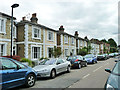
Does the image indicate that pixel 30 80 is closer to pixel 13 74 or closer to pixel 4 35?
pixel 13 74

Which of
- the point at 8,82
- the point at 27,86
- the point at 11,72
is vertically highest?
the point at 11,72

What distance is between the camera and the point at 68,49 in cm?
A: 2769

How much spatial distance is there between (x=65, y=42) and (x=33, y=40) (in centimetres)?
1061

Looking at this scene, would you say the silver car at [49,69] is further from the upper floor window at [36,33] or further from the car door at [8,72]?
the upper floor window at [36,33]

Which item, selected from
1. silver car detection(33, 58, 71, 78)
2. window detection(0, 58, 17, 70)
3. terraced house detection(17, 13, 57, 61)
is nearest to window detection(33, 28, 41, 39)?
terraced house detection(17, 13, 57, 61)

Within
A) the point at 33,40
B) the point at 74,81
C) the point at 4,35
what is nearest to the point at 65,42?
the point at 33,40

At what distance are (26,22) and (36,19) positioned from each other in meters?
2.92

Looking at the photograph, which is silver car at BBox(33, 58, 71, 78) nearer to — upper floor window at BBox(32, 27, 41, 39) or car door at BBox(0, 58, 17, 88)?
car door at BBox(0, 58, 17, 88)

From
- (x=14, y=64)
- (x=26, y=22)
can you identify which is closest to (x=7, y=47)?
(x=26, y=22)

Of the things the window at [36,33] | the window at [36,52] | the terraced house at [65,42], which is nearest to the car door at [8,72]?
the window at [36,52]

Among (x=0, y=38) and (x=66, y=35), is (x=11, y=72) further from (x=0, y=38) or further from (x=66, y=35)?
(x=66, y=35)

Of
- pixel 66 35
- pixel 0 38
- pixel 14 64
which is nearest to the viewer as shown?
pixel 14 64

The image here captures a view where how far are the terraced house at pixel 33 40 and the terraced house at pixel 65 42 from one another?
15.3 ft

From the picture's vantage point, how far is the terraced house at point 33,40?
15.9 meters
